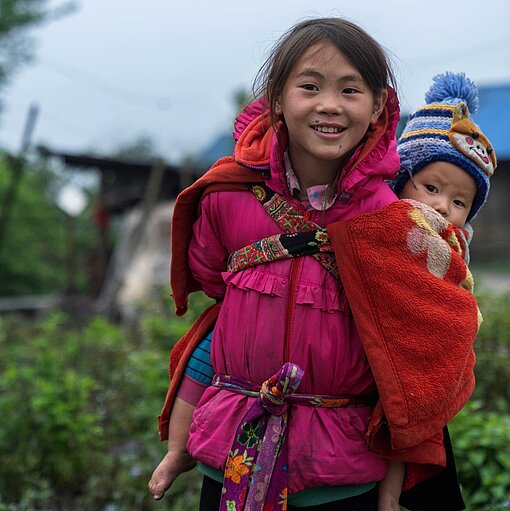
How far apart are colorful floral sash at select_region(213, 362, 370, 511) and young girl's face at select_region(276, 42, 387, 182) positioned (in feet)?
1.64

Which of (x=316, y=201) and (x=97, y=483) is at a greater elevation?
(x=316, y=201)

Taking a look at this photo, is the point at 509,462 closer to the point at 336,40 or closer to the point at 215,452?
the point at 215,452

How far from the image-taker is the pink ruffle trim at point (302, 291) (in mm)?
1652

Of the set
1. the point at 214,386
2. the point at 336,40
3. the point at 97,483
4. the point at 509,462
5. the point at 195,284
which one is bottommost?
the point at 97,483

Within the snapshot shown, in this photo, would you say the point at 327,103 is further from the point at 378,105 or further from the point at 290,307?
the point at 290,307

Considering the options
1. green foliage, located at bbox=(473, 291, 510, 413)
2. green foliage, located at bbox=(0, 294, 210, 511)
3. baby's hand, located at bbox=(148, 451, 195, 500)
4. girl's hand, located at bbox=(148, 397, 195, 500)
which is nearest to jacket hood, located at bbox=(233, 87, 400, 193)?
girl's hand, located at bbox=(148, 397, 195, 500)

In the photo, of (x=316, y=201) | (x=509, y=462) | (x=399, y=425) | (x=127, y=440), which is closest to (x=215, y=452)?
(x=399, y=425)

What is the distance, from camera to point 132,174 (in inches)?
552

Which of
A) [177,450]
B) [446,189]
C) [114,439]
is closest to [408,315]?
[446,189]

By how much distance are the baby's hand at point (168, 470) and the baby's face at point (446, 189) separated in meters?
0.87

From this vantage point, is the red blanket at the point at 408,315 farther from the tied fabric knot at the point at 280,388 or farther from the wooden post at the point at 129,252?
the wooden post at the point at 129,252

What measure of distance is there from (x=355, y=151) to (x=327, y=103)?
0.46 feet

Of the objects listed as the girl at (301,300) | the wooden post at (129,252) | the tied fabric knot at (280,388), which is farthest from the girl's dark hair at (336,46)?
the wooden post at (129,252)

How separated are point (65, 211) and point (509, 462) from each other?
41.0 ft
